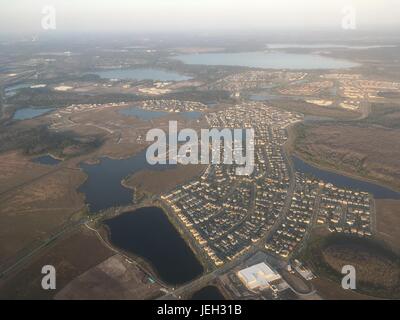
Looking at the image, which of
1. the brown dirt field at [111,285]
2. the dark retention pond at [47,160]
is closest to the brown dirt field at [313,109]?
the dark retention pond at [47,160]

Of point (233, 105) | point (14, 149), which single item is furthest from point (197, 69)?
point (14, 149)

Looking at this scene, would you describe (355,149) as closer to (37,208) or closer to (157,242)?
(157,242)

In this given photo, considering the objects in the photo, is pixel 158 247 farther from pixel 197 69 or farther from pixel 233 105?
pixel 197 69

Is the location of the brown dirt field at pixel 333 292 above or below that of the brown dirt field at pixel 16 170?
below

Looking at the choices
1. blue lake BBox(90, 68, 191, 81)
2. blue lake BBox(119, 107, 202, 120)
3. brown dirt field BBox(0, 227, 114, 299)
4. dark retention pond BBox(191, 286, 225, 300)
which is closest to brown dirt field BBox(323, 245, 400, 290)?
dark retention pond BBox(191, 286, 225, 300)

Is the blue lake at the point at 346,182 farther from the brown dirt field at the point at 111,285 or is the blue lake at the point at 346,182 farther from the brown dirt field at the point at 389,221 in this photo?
the brown dirt field at the point at 111,285
